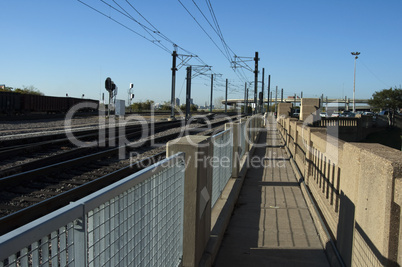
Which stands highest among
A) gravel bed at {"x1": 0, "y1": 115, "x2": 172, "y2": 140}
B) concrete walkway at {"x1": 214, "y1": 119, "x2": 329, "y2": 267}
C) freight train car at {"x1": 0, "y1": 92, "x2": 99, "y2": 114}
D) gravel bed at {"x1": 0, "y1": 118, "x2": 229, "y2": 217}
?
freight train car at {"x1": 0, "y1": 92, "x2": 99, "y2": 114}

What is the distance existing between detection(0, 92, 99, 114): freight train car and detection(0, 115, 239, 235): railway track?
88.8 ft

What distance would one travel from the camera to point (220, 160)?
6668 millimetres

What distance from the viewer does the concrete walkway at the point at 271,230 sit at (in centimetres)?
491

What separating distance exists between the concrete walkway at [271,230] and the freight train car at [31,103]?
32929mm

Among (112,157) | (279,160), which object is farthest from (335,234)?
(112,157)

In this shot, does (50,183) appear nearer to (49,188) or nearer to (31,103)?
(49,188)

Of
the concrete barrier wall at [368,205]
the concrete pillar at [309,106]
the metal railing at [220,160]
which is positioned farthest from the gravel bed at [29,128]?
the concrete barrier wall at [368,205]

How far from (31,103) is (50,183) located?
35.7 m

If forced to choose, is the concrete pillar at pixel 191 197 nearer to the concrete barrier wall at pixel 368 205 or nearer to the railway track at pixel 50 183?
the concrete barrier wall at pixel 368 205

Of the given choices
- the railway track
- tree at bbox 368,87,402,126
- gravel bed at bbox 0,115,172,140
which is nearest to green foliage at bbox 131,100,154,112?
tree at bbox 368,87,402,126

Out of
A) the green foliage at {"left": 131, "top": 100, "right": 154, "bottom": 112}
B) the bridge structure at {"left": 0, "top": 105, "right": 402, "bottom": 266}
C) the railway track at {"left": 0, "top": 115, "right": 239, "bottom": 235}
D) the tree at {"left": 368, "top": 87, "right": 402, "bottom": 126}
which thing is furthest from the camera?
the green foliage at {"left": 131, "top": 100, "right": 154, "bottom": 112}

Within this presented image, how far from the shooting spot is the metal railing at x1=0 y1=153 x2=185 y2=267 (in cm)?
157

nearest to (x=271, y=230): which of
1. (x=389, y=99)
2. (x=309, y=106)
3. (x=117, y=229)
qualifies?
(x=117, y=229)

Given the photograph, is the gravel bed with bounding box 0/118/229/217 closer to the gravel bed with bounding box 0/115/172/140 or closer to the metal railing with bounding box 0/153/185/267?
the metal railing with bounding box 0/153/185/267
